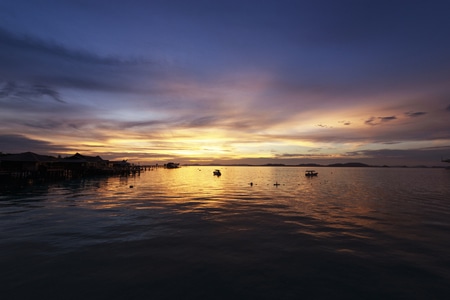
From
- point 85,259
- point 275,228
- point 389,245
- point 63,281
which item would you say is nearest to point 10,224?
point 85,259

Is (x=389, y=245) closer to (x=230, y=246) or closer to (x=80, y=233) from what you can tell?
(x=230, y=246)

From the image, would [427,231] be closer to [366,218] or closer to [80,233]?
[366,218]

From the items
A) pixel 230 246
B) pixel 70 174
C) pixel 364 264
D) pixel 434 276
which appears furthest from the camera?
pixel 70 174

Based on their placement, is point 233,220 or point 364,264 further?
point 233,220

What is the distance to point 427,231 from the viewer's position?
16750mm

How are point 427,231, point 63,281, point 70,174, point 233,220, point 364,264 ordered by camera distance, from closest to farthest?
point 63,281 → point 364,264 → point 427,231 → point 233,220 → point 70,174

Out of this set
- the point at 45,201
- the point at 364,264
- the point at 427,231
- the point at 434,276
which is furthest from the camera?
the point at 45,201

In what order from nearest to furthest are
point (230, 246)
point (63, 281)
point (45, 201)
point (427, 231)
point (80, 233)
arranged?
point (63, 281)
point (230, 246)
point (80, 233)
point (427, 231)
point (45, 201)

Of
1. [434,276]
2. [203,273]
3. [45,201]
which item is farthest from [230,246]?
[45,201]

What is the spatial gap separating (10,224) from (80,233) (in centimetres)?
622

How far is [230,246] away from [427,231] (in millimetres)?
13979

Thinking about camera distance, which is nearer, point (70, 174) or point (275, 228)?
point (275, 228)

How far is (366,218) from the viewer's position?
21031 mm

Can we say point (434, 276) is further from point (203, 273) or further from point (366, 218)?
point (366, 218)
